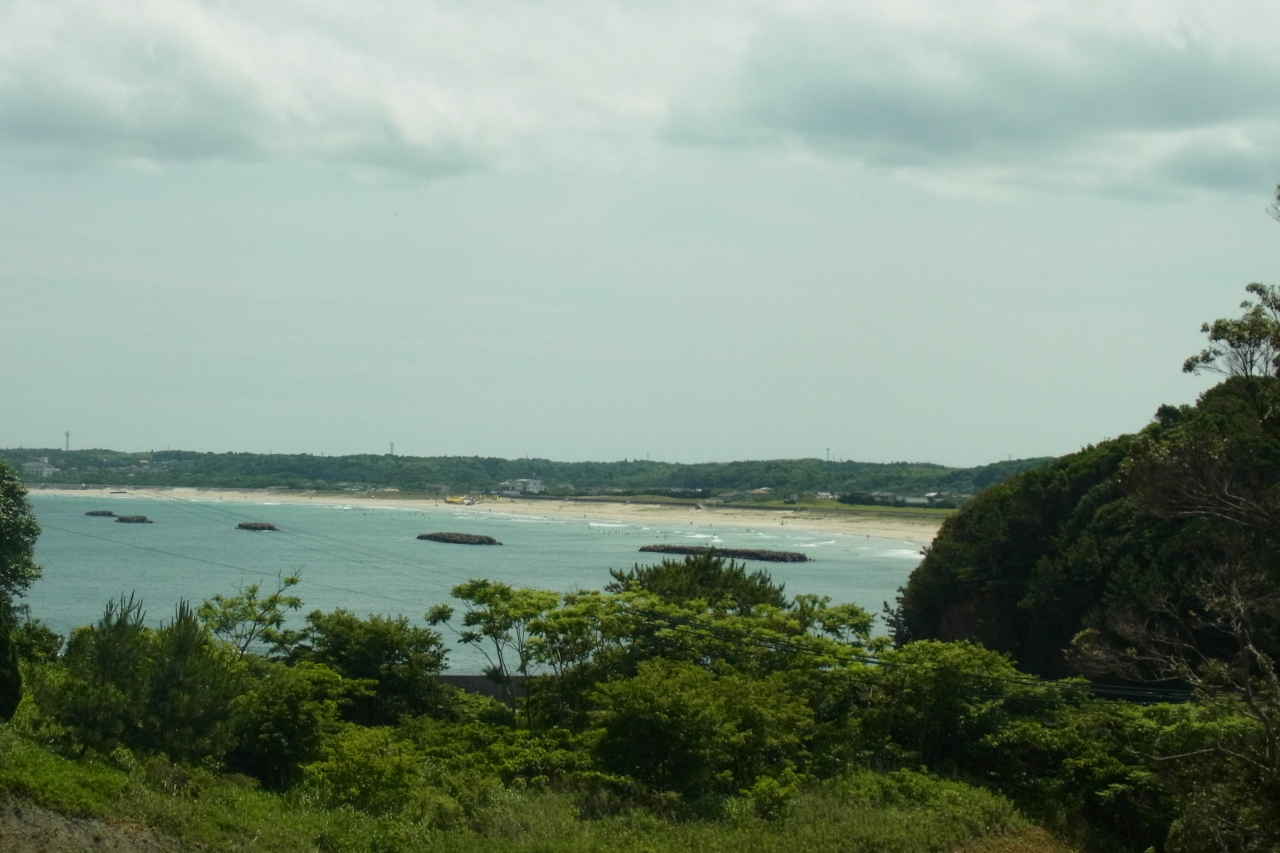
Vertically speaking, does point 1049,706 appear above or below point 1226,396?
below

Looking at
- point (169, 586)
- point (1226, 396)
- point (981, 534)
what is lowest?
point (169, 586)

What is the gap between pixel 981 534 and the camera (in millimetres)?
41219

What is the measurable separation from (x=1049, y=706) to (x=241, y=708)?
49.9ft

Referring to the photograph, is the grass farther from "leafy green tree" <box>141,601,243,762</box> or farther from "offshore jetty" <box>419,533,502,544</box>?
"offshore jetty" <box>419,533,502,544</box>

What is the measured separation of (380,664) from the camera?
26.0 meters

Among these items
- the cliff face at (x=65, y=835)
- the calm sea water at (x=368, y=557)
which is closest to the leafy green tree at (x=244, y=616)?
the cliff face at (x=65, y=835)

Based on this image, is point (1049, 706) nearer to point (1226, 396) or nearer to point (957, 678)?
point (957, 678)

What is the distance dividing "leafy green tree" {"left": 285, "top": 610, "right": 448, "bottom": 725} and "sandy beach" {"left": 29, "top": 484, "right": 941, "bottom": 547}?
8852cm

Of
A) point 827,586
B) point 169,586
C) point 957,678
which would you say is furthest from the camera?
point 827,586

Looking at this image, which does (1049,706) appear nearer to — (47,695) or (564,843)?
(564,843)

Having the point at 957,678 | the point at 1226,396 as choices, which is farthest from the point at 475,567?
the point at 957,678

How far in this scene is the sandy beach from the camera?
126 metres

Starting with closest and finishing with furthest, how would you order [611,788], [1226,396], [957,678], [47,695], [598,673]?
[47,695] < [611,788] < [957,678] < [598,673] < [1226,396]

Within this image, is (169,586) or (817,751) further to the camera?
(169,586)
